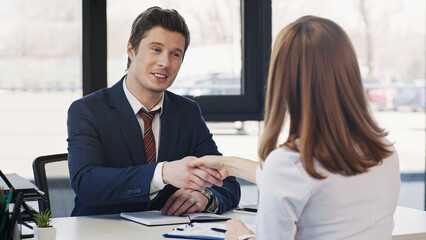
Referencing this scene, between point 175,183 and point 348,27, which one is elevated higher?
point 348,27

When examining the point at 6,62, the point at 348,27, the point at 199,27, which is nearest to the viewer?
the point at 6,62

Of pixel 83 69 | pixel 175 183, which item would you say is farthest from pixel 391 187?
pixel 83 69

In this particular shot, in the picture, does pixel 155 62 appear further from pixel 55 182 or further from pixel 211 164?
pixel 55 182

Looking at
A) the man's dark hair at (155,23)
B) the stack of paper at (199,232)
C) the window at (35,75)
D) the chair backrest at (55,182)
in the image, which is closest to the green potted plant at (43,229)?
the stack of paper at (199,232)

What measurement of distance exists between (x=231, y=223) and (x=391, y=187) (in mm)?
501

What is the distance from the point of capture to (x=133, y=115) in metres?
2.62

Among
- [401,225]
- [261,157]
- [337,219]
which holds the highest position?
[261,157]

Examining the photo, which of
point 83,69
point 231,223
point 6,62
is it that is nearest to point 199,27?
point 83,69

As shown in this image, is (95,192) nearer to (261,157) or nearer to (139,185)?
(139,185)

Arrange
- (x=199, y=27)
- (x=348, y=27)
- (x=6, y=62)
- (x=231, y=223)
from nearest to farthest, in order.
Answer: (x=231, y=223)
(x=6, y=62)
(x=199, y=27)
(x=348, y=27)

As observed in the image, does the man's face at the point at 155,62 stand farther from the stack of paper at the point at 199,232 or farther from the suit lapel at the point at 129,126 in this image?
the stack of paper at the point at 199,232

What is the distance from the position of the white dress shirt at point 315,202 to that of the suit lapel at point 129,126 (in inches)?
47.6

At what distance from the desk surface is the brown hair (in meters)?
0.78

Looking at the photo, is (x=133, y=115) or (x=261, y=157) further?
(x=133, y=115)
